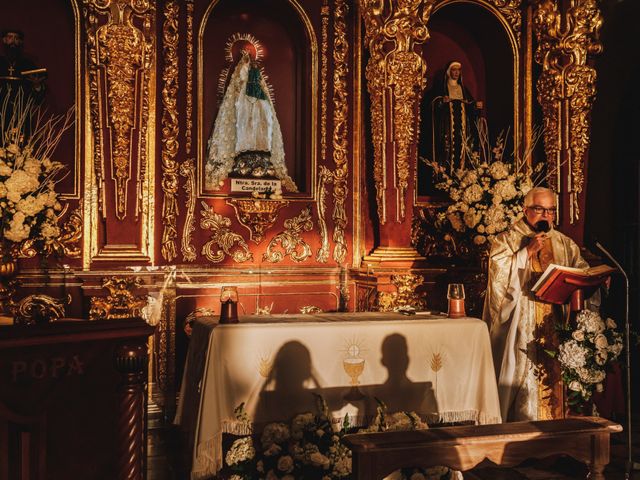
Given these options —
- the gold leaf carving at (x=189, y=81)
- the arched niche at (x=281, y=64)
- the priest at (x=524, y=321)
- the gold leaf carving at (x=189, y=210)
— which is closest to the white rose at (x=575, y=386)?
the priest at (x=524, y=321)

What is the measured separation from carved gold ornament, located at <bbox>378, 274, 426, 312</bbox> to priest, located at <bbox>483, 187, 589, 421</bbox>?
88 cm

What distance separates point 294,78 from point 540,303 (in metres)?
3.12

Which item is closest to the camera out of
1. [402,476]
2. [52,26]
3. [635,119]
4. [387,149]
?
[402,476]

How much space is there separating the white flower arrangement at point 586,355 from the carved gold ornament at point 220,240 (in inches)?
113

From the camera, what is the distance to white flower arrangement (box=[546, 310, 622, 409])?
4.98 meters

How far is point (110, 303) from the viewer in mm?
5660

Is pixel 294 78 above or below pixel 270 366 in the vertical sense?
above

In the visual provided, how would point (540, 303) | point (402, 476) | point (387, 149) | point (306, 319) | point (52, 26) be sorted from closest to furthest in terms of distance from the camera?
point (402, 476), point (306, 319), point (540, 303), point (52, 26), point (387, 149)

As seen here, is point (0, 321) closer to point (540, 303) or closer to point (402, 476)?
point (402, 476)

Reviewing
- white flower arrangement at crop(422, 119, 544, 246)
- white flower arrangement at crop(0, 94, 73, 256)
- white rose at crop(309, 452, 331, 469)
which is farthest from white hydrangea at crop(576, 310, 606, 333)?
white flower arrangement at crop(0, 94, 73, 256)

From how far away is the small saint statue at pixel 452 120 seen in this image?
23.6 ft

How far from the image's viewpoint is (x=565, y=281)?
524 centimetres

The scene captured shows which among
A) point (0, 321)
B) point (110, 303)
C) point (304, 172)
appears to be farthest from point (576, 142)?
point (0, 321)

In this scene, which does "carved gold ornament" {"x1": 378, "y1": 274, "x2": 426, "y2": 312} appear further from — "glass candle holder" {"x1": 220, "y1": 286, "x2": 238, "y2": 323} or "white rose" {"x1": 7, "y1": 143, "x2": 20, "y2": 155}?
"white rose" {"x1": 7, "y1": 143, "x2": 20, "y2": 155}
